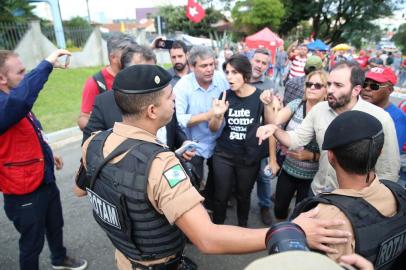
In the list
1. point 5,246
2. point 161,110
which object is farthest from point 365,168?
point 5,246

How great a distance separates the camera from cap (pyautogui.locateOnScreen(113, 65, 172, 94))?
136 cm

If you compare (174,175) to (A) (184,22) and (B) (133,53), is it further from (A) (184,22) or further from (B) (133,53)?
(A) (184,22)

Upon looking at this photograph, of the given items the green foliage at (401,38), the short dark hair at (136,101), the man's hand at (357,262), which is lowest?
the green foliage at (401,38)

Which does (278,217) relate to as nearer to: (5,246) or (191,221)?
(191,221)

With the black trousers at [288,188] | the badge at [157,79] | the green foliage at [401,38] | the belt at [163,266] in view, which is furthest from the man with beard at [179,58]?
the green foliage at [401,38]

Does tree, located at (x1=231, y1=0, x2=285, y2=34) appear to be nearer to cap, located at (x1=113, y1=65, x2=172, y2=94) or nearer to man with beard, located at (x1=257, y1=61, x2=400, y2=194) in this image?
man with beard, located at (x1=257, y1=61, x2=400, y2=194)

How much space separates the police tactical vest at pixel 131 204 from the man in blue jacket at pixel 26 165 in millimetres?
867

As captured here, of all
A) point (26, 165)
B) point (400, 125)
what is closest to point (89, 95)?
point (26, 165)

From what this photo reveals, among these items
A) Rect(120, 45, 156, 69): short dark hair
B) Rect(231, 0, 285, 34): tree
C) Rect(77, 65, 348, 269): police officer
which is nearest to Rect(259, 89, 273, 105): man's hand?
Answer: Rect(120, 45, 156, 69): short dark hair

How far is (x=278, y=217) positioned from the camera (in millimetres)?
3244

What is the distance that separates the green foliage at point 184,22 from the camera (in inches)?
1309

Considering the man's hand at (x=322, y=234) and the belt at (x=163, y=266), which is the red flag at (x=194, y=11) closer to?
the belt at (x=163, y=266)

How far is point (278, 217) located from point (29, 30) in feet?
50.0

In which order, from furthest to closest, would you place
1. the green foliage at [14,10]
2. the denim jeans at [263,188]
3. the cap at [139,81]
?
the green foliage at [14,10], the denim jeans at [263,188], the cap at [139,81]
